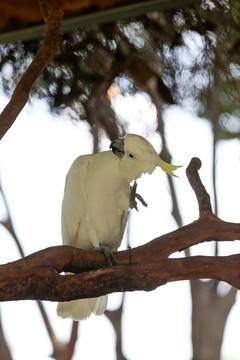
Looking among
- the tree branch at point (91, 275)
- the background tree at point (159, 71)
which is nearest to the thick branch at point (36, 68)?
the tree branch at point (91, 275)

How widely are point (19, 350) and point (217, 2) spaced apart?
70.1 inches

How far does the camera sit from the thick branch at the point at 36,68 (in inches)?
62.8

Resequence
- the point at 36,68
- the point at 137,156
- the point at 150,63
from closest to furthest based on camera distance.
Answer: the point at 137,156 < the point at 36,68 < the point at 150,63

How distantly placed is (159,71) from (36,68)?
879 mm

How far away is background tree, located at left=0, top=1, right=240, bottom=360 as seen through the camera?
232 cm

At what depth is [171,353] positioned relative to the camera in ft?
6.96

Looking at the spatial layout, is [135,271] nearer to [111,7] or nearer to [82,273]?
[82,273]

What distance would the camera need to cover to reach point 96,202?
1.58m

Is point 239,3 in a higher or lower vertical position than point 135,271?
higher

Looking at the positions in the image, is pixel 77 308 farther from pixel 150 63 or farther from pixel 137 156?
pixel 150 63

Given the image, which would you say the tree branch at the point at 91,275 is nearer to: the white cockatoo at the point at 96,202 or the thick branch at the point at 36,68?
the white cockatoo at the point at 96,202

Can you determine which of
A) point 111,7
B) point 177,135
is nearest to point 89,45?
point 111,7

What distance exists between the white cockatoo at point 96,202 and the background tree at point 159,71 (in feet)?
2.50

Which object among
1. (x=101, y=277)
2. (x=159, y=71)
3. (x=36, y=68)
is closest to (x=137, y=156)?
(x=101, y=277)
